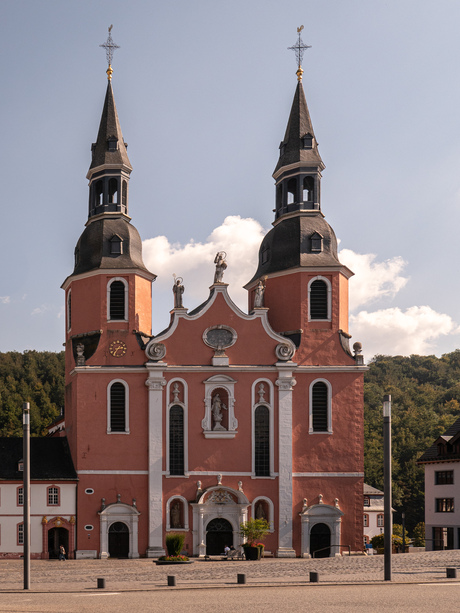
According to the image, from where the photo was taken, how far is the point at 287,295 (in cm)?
6128

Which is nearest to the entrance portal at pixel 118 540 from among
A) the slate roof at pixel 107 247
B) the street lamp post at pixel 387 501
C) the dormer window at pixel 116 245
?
the slate roof at pixel 107 247

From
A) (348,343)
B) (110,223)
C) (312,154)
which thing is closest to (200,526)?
(348,343)

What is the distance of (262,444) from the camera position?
191ft

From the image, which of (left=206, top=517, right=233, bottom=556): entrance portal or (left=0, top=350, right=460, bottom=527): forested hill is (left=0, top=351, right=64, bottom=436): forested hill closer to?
(left=0, top=350, right=460, bottom=527): forested hill

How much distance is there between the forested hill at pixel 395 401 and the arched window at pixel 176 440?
48.6 metres

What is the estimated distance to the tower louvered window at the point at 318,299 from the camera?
60438mm

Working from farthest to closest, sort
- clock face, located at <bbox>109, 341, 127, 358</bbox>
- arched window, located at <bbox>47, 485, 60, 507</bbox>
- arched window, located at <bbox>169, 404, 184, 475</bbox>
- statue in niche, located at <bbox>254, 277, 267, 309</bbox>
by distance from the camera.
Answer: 1. statue in niche, located at <bbox>254, 277, 267, 309</bbox>
2. clock face, located at <bbox>109, 341, 127, 358</bbox>
3. arched window, located at <bbox>169, 404, 184, 475</bbox>
4. arched window, located at <bbox>47, 485, 60, 507</bbox>

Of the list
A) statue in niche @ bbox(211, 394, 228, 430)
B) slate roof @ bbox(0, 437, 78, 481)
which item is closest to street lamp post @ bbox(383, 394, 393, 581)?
statue in niche @ bbox(211, 394, 228, 430)

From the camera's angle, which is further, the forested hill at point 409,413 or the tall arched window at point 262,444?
the forested hill at point 409,413

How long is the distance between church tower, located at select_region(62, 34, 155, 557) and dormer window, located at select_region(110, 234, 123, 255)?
0.06 m

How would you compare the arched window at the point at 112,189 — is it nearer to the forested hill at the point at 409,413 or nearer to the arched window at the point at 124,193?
the arched window at the point at 124,193

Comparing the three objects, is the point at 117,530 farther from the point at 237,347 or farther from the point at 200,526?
the point at 237,347

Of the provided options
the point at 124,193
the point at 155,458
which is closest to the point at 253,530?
the point at 155,458

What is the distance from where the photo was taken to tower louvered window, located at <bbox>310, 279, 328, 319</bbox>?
60.4m
